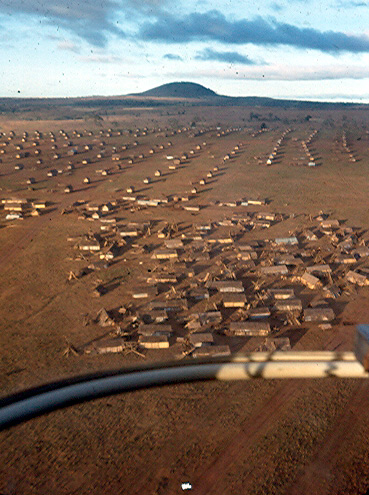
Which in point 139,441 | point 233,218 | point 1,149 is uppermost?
point 1,149

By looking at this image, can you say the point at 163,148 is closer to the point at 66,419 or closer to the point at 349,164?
the point at 349,164

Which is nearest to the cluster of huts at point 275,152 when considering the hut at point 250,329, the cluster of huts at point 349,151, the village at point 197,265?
the cluster of huts at point 349,151

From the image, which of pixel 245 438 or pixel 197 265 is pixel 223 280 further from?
pixel 245 438

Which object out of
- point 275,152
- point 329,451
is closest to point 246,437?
point 329,451

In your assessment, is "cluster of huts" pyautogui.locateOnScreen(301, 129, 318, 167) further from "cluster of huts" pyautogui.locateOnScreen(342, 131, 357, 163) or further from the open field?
the open field

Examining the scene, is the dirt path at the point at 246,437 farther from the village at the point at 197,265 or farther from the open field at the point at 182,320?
the village at the point at 197,265

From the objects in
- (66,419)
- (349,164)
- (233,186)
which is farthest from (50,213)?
(349,164)
